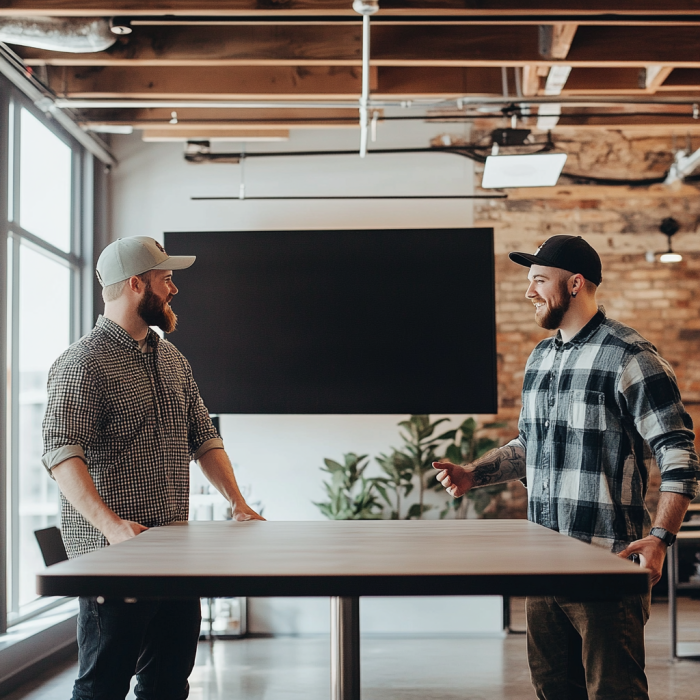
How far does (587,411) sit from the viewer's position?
6.23ft

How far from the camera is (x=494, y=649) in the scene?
412cm

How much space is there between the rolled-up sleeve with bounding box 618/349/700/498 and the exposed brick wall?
3620 millimetres

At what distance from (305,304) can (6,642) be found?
7.80 ft

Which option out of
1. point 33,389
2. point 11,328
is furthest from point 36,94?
point 33,389

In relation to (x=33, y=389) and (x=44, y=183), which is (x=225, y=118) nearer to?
(x=44, y=183)

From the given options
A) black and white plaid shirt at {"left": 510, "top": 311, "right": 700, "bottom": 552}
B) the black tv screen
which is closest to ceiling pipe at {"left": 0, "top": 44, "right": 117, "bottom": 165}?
the black tv screen

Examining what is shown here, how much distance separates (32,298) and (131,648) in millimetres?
2973

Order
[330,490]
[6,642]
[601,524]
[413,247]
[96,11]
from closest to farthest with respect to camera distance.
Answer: [601,524], [96,11], [6,642], [413,247], [330,490]

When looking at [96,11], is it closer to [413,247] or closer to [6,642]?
[413,247]

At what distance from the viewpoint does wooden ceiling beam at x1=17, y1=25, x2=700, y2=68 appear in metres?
3.45

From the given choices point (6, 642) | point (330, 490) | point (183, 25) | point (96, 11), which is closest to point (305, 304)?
point (330, 490)

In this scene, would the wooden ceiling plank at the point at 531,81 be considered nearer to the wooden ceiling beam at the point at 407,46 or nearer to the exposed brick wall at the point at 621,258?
the wooden ceiling beam at the point at 407,46

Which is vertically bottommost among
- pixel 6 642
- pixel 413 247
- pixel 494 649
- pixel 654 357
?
pixel 494 649

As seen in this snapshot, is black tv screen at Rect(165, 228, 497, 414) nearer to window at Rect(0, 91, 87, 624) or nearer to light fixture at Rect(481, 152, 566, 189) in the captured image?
light fixture at Rect(481, 152, 566, 189)
